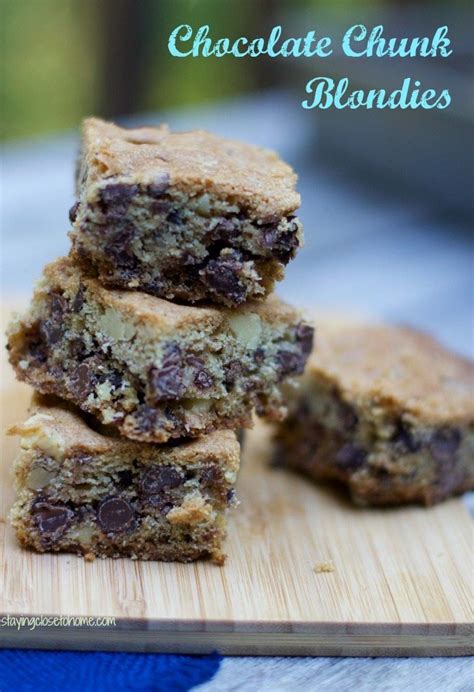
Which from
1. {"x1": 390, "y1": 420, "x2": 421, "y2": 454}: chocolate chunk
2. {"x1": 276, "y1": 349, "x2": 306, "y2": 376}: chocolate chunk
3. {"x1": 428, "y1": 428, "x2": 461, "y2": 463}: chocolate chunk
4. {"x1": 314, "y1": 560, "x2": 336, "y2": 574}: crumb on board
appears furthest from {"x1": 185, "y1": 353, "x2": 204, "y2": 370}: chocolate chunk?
{"x1": 428, "y1": 428, "x2": 461, "y2": 463}: chocolate chunk

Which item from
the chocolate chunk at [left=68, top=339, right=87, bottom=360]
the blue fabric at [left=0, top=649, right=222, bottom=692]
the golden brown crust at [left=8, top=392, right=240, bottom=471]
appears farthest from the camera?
the chocolate chunk at [left=68, top=339, right=87, bottom=360]

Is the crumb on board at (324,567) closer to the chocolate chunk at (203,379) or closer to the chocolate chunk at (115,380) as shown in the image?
the chocolate chunk at (203,379)

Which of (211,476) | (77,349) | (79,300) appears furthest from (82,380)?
(211,476)

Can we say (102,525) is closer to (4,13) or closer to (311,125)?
(311,125)

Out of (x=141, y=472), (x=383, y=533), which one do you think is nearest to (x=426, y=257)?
(x=383, y=533)

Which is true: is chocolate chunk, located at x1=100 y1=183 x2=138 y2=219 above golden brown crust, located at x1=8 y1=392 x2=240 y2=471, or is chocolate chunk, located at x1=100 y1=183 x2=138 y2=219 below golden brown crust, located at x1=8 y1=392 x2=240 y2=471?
above

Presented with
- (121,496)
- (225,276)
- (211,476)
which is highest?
(225,276)

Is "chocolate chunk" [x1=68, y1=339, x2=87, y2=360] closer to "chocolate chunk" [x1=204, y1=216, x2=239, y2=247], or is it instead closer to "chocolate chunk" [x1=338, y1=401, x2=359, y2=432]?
"chocolate chunk" [x1=204, y1=216, x2=239, y2=247]

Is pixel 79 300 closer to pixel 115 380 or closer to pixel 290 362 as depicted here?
pixel 115 380
